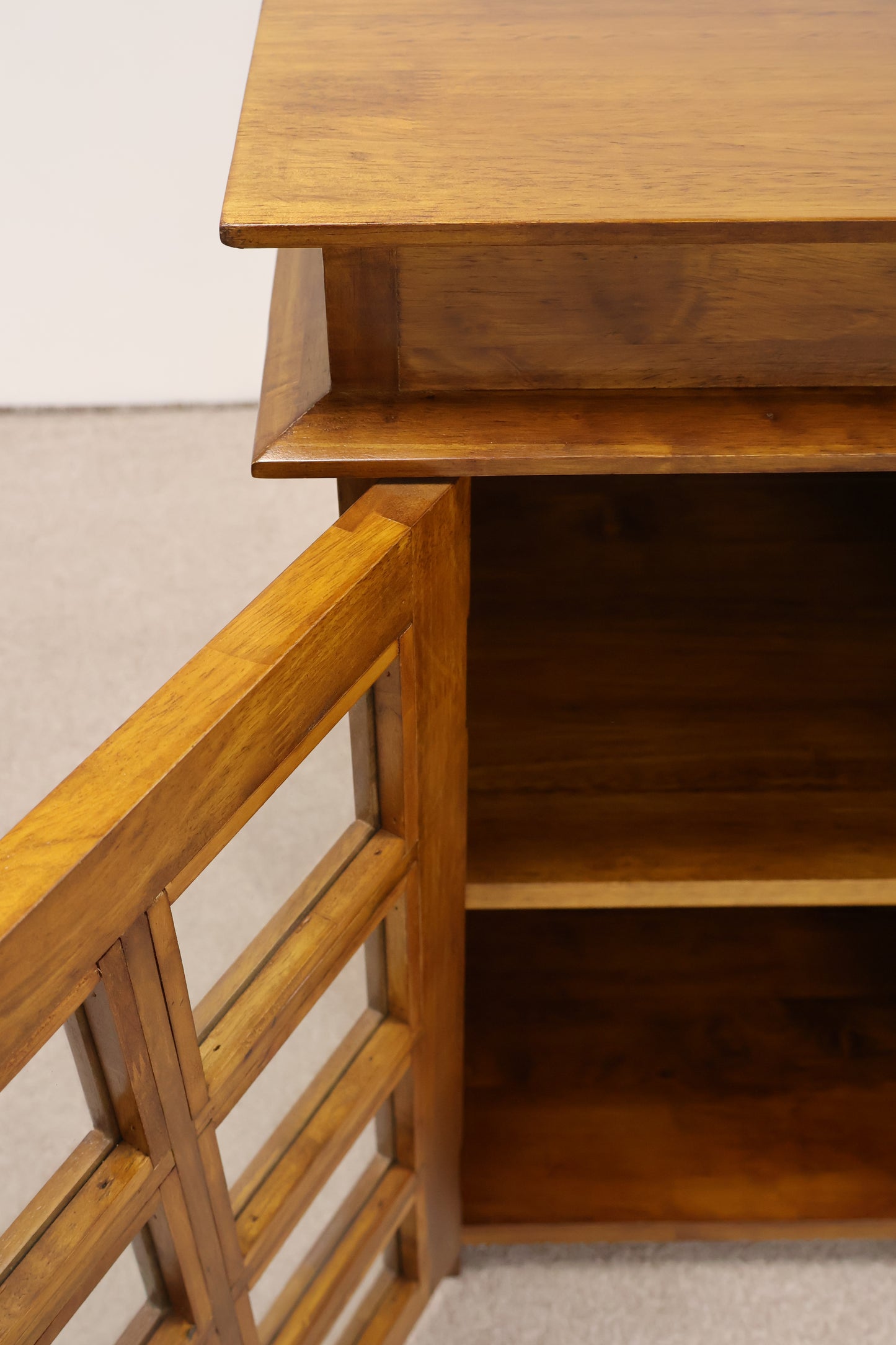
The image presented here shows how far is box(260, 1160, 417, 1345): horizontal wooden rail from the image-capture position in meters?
0.66

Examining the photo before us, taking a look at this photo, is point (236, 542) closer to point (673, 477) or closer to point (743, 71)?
point (673, 477)

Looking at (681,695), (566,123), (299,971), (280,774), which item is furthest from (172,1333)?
(566,123)

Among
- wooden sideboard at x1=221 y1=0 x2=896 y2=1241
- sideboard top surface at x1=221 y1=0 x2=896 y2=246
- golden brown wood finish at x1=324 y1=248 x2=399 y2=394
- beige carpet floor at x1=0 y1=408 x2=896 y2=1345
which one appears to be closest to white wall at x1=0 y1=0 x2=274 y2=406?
beige carpet floor at x1=0 y1=408 x2=896 y2=1345

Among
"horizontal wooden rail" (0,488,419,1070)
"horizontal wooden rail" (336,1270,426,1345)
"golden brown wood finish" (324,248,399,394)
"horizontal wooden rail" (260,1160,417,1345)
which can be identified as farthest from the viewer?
"horizontal wooden rail" (336,1270,426,1345)

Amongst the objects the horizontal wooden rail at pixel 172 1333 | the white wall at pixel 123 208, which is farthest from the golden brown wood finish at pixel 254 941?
the white wall at pixel 123 208

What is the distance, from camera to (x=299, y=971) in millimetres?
478

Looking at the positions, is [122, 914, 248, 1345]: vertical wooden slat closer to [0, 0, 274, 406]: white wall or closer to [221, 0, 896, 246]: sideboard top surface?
[221, 0, 896, 246]: sideboard top surface

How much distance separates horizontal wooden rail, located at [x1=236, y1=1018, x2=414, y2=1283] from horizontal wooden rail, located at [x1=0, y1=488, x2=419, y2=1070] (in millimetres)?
260

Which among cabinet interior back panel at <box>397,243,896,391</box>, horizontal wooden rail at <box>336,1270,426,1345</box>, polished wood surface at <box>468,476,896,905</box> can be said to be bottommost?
horizontal wooden rail at <box>336,1270,426,1345</box>

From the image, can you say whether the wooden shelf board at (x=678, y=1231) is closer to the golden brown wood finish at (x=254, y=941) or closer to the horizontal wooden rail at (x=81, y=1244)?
the golden brown wood finish at (x=254, y=941)

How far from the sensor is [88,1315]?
1.44 feet

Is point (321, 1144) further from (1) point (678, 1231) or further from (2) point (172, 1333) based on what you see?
(1) point (678, 1231)

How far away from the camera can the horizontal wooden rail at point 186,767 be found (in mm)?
302

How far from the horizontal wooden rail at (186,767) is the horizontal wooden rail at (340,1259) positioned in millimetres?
401
